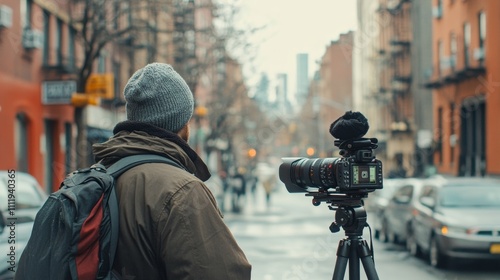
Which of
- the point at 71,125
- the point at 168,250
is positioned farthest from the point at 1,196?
the point at 71,125

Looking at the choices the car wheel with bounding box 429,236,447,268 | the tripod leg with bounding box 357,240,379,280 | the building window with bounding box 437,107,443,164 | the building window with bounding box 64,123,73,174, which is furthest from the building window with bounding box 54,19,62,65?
the tripod leg with bounding box 357,240,379,280

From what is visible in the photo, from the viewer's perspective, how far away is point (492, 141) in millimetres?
27734

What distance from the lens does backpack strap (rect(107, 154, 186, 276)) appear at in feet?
8.23

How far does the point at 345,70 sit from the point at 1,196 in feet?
224

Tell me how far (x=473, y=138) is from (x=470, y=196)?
18.3 m

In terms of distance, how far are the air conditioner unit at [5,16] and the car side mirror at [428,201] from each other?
991 centimetres

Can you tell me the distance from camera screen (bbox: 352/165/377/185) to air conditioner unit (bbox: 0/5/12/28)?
1454 cm

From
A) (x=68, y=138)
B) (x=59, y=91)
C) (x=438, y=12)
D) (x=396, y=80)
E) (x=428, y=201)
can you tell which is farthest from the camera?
(x=396, y=80)

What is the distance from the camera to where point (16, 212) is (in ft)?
28.0

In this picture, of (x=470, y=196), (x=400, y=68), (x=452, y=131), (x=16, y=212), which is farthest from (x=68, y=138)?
(x=400, y=68)

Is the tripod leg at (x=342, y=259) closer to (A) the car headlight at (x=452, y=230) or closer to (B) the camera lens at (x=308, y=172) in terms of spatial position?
(B) the camera lens at (x=308, y=172)

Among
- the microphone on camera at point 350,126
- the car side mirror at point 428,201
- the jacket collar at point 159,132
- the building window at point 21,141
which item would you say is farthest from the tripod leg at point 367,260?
the building window at point 21,141

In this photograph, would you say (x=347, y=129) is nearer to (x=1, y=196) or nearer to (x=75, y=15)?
(x=1, y=196)

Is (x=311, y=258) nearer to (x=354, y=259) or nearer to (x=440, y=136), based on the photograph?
(x=354, y=259)
